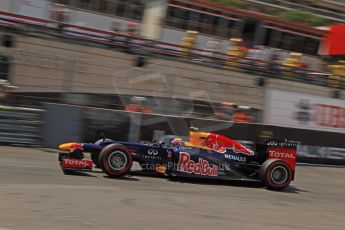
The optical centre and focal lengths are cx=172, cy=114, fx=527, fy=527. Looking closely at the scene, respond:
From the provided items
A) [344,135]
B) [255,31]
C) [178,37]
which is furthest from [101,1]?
Answer: [344,135]

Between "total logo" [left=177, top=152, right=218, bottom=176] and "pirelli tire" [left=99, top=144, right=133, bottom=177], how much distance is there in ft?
2.93

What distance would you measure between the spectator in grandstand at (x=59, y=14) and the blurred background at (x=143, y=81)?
0.15 ft

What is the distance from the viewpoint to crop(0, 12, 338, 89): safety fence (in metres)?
19.2

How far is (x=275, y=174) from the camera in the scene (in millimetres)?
9625

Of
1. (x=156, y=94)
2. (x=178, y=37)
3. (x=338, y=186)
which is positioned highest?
(x=178, y=37)

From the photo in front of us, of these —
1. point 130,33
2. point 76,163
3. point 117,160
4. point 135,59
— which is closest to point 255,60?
point 130,33

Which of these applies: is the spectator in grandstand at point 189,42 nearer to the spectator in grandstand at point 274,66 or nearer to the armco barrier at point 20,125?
the spectator in grandstand at point 274,66

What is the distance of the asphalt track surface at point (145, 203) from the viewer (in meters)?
5.92

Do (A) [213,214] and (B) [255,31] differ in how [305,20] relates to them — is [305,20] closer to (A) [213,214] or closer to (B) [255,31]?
(B) [255,31]

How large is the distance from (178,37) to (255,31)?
5.72 metres

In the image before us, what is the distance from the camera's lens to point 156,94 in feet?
47.6

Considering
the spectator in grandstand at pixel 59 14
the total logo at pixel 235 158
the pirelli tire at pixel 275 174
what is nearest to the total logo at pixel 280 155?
the pirelli tire at pixel 275 174

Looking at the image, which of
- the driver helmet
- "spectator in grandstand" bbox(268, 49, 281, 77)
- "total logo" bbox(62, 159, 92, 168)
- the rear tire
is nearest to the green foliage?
"spectator in grandstand" bbox(268, 49, 281, 77)

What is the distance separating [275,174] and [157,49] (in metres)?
13.5
